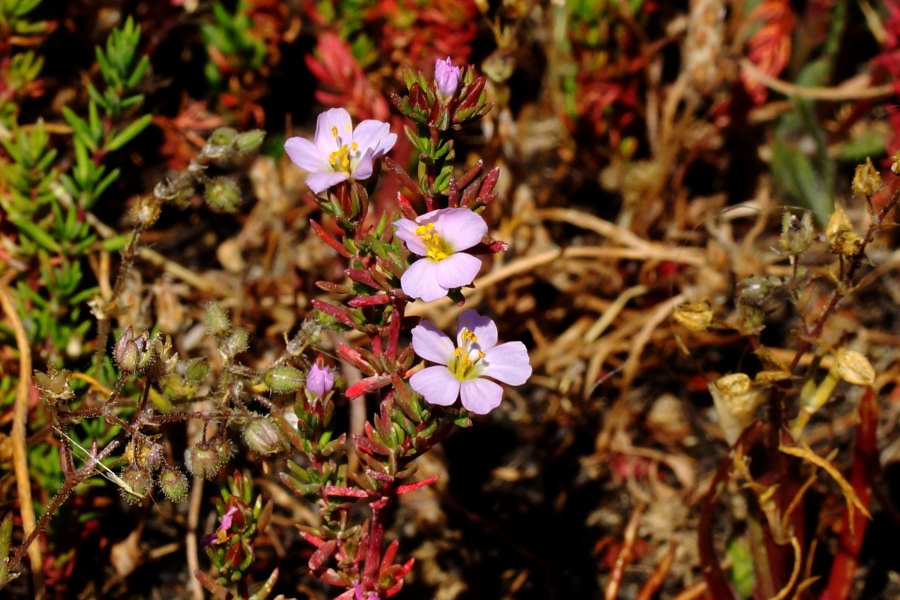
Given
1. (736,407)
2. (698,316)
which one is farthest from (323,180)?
(736,407)

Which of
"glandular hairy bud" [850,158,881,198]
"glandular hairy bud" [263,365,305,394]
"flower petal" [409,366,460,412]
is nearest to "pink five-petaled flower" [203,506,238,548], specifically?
"glandular hairy bud" [263,365,305,394]

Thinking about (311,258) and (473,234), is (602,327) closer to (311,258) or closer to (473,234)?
(311,258)

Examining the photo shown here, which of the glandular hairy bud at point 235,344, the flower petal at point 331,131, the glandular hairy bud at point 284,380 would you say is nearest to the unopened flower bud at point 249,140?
the flower petal at point 331,131

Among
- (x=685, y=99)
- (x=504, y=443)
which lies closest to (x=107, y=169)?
(x=504, y=443)

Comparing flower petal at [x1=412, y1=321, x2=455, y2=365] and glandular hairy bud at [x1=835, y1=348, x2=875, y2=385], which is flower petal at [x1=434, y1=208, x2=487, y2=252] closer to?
flower petal at [x1=412, y1=321, x2=455, y2=365]

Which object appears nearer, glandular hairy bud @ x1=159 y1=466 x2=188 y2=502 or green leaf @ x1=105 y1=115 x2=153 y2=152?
glandular hairy bud @ x1=159 y1=466 x2=188 y2=502

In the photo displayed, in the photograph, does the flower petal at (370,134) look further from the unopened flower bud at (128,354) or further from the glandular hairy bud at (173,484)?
the glandular hairy bud at (173,484)
